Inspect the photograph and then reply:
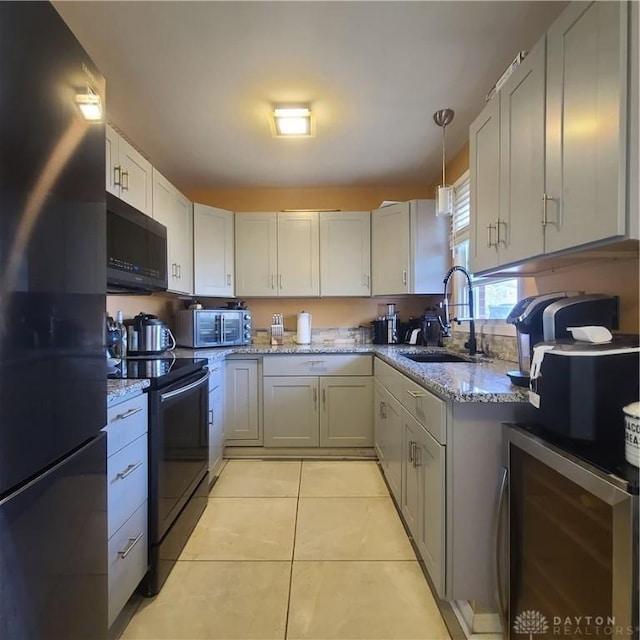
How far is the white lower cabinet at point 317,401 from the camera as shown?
2.98 metres

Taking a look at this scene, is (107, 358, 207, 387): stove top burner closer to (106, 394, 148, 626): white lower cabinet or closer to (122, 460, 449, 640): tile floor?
(106, 394, 148, 626): white lower cabinet

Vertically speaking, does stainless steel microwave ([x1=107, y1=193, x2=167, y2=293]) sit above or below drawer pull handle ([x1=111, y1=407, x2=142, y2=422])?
above

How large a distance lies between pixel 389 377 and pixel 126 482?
1581 millimetres

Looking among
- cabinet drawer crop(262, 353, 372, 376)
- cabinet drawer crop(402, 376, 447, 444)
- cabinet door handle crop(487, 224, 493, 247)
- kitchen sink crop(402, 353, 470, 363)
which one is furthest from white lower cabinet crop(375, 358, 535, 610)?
cabinet drawer crop(262, 353, 372, 376)

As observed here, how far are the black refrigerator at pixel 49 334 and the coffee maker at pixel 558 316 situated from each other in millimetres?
1428

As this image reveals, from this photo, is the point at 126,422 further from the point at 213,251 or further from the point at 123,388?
the point at 213,251

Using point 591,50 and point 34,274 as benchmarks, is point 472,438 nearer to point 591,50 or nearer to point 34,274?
point 591,50

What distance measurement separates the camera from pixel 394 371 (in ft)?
7.25

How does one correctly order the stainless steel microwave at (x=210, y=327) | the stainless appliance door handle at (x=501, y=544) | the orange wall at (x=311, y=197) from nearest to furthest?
1. the stainless appliance door handle at (x=501, y=544)
2. the stainless steel microwave at (x=210, y=327)
3. the orange wall at (x=311, y=197)

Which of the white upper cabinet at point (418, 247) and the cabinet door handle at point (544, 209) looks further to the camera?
the white upper cabinet at point (418, 247)

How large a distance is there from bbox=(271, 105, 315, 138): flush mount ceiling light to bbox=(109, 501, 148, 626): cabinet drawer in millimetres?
2189

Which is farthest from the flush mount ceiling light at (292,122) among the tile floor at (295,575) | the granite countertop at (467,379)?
the tile floor at (295,575)

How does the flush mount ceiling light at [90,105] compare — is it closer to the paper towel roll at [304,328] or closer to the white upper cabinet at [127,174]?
the white upper cabinet at [127,174]

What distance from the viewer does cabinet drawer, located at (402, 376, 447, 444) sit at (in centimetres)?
135
